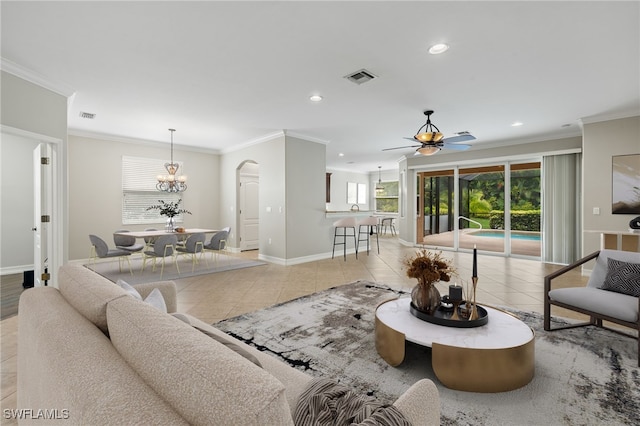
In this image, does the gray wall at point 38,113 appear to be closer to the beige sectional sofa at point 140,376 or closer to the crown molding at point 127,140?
the crown molding at point 127,140

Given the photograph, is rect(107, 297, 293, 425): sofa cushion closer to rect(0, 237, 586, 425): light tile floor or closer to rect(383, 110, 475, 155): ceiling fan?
rect(0, 237, 586, 425): light tile floor

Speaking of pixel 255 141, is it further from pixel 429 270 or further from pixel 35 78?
pixel 429 270

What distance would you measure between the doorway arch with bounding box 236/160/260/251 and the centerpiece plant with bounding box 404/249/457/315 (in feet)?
20.0

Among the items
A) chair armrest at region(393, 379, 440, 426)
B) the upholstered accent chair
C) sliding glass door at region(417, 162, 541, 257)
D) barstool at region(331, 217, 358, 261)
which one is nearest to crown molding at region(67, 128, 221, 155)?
barstool at region(331, 217, 358, 261)

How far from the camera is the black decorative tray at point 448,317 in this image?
2170 mm

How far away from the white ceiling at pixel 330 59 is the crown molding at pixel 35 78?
4 cm

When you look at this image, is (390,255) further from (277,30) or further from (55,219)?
(55,219)

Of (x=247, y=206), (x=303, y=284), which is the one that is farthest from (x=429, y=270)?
(x=247, y=206)

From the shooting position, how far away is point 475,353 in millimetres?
1873

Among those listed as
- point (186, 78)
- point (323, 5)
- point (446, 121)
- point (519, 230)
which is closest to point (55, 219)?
point (186, 78)

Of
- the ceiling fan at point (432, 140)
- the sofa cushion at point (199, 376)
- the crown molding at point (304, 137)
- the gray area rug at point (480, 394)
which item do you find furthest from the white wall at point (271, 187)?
the sofa cushion at point (199, 376)

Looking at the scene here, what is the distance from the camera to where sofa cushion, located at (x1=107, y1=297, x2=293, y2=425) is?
59 centimetres

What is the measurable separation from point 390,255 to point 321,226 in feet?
6.14

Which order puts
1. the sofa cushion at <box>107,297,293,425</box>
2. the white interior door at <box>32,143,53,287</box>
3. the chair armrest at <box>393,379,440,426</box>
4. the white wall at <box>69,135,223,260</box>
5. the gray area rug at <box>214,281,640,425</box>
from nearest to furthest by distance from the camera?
the sofa cushion at <box>107,297,293,425</box> < the chair armrest at <box>393,379,440,426</box> < the gray area rug at <box>214,281,640,425</box> < the white interior door at <box>32,143,53,287</box> < the white wall at <box>69,135,223,260</box>
